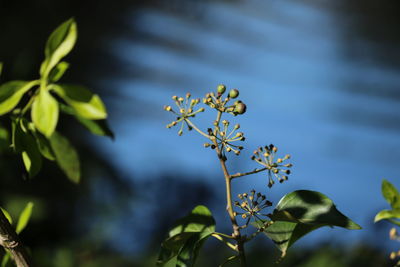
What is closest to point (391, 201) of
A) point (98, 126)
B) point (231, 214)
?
point (231, 214)

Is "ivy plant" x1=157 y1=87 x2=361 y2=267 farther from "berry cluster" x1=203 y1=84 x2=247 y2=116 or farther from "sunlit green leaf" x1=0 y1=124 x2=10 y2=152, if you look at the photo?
"sunlit green leaf" x1=0 y1=124 x2=10 y2=152

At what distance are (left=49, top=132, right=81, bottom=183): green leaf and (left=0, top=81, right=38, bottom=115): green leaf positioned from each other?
3.7 inches

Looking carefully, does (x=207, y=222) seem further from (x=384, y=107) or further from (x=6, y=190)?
(x=384, y=107)

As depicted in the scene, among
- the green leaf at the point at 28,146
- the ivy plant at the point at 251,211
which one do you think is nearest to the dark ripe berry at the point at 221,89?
the ivy plant at the point at 251,211

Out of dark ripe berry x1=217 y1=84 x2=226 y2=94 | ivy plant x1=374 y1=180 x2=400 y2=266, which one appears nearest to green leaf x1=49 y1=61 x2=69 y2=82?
dark ripe berry x1=217 y1=84 x2=226 y2=94

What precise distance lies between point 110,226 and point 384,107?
370cm

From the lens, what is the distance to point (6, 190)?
150cm

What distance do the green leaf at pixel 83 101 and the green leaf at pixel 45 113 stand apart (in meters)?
0.01

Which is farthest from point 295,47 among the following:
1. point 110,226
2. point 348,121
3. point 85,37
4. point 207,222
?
point 207,222

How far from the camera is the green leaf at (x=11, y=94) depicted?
15.3 inches

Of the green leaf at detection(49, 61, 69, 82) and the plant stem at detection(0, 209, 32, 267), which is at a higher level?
the green leaf at detection(49, 61, 69, 82)

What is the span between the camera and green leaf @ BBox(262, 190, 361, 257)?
364mm

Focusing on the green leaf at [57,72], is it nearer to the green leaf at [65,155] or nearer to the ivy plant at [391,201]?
the green leaf at [65,155]

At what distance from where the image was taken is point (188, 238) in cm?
40
